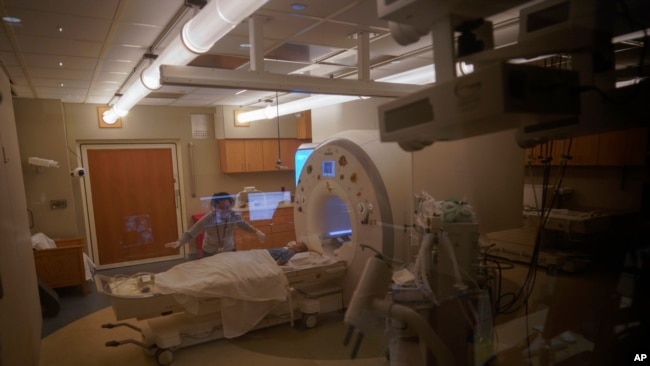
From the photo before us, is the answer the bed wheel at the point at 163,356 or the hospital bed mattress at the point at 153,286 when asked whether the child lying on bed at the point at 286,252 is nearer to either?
the hospital bed mattress at the point at 153,286

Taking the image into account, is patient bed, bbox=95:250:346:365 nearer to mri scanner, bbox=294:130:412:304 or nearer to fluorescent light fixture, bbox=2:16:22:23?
mri scanner, bbox=294:130:412:304

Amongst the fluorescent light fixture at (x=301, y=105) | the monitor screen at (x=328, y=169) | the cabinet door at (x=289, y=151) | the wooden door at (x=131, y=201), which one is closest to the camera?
the monitor screen at (x=328, y=169)

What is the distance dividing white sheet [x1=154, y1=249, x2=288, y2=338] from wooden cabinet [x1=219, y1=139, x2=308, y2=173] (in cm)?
293

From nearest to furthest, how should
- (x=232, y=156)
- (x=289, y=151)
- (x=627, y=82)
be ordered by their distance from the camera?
(x=627, y=82) → (x=232, y=156) → (x=289, y=151)

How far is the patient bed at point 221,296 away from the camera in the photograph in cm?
Result: 264

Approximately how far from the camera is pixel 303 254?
133 inches

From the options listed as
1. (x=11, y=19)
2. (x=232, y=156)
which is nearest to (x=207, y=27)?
(x=11, y=19)

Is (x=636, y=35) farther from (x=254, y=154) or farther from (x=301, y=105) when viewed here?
→ (x=254, y=154)

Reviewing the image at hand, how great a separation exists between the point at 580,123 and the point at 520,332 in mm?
1783

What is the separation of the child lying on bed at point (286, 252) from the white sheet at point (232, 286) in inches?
8.0

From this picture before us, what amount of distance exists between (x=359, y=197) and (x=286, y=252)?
0.97m

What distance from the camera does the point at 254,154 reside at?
591cm

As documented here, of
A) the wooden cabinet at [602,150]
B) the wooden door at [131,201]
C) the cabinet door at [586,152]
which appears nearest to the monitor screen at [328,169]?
the wooden cabinet at [602,150]

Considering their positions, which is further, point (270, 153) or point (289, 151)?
point (289, 151)
